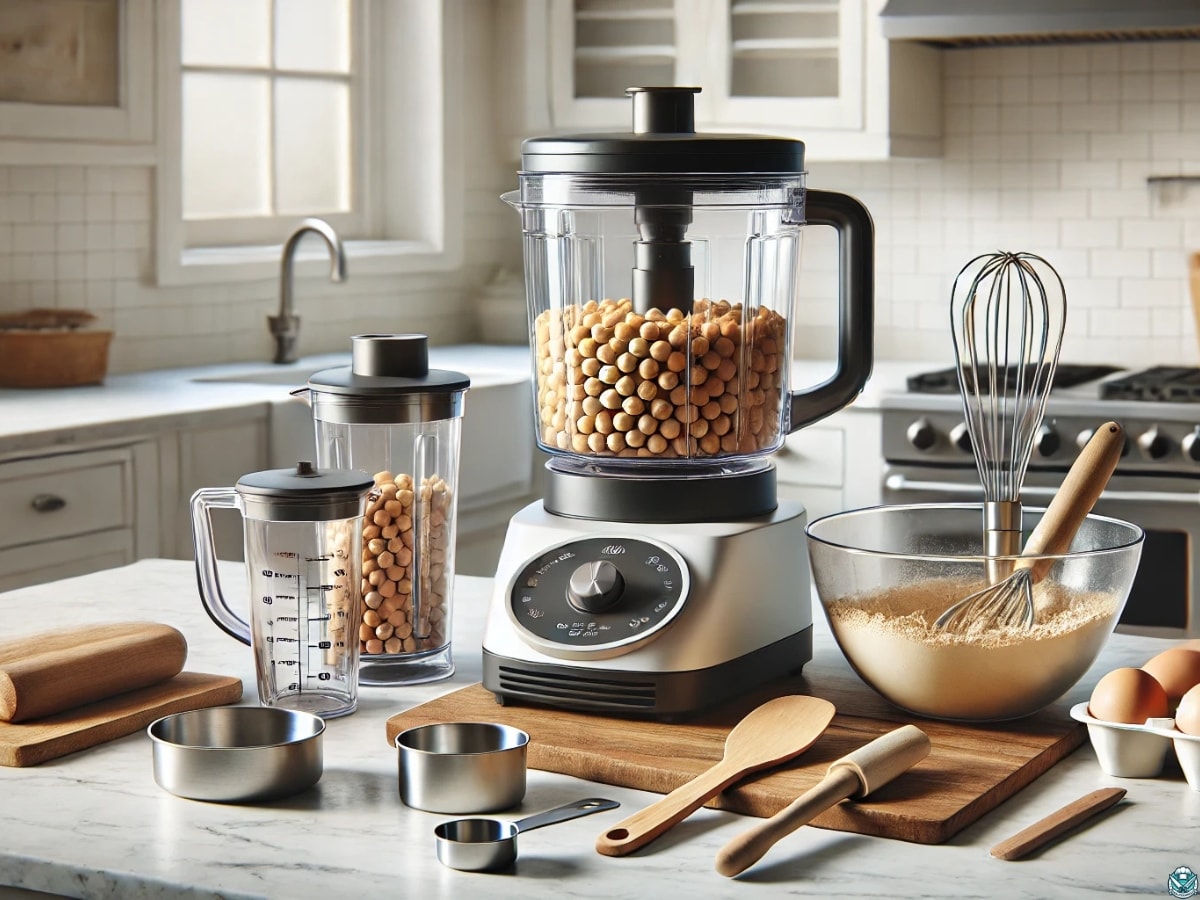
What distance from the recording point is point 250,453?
306 centimetres

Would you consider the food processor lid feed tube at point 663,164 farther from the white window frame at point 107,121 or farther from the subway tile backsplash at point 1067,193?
the subway tile backsplash at point 1067,193

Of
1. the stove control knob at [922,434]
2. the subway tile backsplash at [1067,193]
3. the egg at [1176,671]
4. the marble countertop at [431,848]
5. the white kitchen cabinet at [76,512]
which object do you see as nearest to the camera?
the marble countertop at [431,848]

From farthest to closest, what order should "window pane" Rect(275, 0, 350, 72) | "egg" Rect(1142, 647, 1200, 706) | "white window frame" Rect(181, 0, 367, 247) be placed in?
1. "white window frame" Rect(181, 0, 367, 247)
2. "window pane" Rect(275, 0, 350, 72)
3. "egg" Rect(1142, 647, 1200, 706)

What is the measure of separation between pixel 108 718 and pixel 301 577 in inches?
6.9

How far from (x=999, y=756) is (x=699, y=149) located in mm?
503

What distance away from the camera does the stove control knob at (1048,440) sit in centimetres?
324

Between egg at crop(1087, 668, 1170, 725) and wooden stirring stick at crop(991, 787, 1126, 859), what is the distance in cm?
5

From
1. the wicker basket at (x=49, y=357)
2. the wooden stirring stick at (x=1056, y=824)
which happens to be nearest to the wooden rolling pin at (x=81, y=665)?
the wooden stirring stick at (x=1056, y=824)

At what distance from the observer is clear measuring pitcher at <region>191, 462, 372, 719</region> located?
3.80 ft

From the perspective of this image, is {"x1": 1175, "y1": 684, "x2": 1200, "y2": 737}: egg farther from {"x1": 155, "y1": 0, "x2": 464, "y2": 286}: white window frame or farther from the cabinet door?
{"x1": 155, "y1": 0, "x2": 464, "y2": 286}: white window frame

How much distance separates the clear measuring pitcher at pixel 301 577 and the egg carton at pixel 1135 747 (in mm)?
534

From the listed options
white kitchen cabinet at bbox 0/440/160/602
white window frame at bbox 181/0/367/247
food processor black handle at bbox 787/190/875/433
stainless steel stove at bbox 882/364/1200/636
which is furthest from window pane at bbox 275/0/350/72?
food processor black handle at bbox 787/190/875/433

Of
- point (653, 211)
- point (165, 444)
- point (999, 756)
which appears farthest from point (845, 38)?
point (999, 756)

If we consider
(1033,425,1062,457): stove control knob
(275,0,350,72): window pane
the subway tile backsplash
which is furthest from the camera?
(275,0,350,72): window pane
